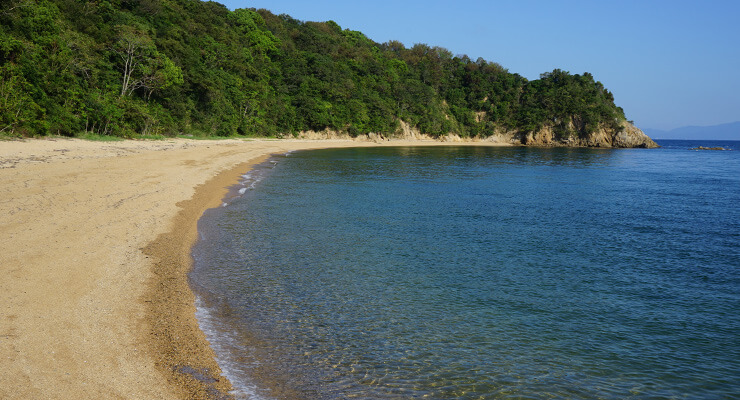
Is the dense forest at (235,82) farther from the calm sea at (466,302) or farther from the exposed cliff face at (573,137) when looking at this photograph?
the calm sea at (466,302)

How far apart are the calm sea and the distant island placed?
25.0m

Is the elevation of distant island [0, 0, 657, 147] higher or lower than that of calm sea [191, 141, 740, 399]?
higher

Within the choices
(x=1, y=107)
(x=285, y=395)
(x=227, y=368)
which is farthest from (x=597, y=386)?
(x=1, y=107)

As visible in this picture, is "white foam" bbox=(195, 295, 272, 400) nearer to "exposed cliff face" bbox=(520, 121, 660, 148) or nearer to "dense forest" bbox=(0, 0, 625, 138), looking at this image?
"dense forest" bbox=(0, 0, 625, 138)

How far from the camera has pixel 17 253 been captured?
29.6 ft

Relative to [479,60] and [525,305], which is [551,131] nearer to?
[479,60]

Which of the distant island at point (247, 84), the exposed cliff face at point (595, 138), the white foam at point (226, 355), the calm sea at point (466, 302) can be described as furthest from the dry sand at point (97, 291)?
the exposed cliff face at point (595, 138)

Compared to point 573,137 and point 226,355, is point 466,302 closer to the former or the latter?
point 226,355

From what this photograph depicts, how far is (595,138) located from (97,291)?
125m

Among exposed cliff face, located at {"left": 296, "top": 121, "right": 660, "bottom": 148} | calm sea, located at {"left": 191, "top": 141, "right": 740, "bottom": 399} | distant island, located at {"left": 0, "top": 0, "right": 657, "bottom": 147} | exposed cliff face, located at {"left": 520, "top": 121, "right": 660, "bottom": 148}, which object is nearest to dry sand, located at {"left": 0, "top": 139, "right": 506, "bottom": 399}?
calm sea, located at {"left": 191, "top": 141, "right": 740, "bottom": 399}

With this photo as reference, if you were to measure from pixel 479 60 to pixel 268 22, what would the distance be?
65.2m

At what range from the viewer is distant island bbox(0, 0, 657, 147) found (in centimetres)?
Answer: 3194

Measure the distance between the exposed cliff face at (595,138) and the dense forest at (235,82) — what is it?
141 cm

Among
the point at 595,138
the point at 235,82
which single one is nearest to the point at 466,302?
the point at 235,82
